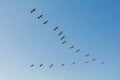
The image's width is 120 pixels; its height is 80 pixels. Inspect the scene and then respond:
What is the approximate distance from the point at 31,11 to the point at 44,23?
18.7 ft

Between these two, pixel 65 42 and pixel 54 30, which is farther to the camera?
pixel 65 42

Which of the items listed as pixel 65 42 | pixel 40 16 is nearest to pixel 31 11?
pixel 40 16

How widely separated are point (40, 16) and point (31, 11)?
3.65 metres

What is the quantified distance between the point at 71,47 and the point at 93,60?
8974mm

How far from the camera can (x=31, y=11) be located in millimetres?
80000

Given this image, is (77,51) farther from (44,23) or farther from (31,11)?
Answer: (31,11)

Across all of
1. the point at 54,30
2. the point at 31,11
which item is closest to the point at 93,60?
the point at 54,30

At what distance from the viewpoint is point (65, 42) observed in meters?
90.4

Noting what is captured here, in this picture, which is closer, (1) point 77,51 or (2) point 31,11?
(2) point 31,11

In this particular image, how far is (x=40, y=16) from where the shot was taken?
8300 cm

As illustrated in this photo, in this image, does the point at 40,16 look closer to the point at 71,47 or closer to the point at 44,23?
the point at 44,23

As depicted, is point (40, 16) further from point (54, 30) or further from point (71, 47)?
point (71, 47)

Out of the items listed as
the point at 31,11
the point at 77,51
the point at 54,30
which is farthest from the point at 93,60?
the point at 31,11

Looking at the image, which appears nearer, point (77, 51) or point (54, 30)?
point (54, 30)
